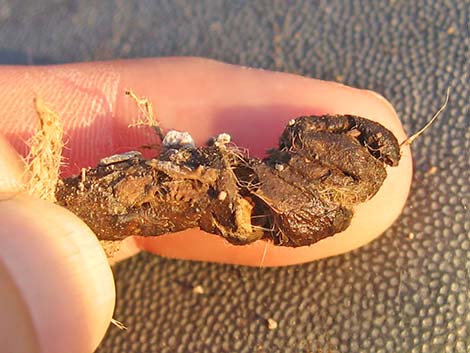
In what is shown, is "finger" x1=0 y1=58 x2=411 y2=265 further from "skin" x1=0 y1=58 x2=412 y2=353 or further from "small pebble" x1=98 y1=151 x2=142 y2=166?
"small pebble" x1=98 y1=151 x2=142 y2=166

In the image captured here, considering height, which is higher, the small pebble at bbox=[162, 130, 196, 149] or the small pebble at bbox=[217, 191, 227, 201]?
the small pebble at bbox=[162, 130, 196, 149]

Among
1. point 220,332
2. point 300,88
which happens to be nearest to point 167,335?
point 220,332

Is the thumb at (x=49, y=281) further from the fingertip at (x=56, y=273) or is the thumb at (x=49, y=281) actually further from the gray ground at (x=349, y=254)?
the gray ground at (x=349, y=254)

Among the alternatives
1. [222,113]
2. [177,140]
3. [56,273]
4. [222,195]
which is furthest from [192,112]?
[56,273]

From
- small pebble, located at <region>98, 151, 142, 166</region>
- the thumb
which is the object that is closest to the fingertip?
the thumb

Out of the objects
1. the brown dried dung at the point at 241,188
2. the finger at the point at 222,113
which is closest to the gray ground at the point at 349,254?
the finger at the point at 222,113

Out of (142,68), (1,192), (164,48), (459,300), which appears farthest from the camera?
(164,48)

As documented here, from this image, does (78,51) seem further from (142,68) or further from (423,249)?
(423,249)

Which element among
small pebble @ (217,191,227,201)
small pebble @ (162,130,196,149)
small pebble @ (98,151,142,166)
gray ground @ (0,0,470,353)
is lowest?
gray ground @ (0,0,470,353)
